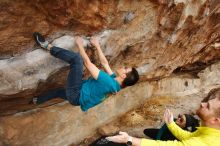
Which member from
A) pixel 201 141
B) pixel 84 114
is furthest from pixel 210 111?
pixel 84 114

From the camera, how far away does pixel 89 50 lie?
5.72m

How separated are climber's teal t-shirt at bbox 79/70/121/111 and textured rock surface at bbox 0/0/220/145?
1.84 ft

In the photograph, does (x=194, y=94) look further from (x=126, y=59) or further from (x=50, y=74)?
(x=50, y=74)

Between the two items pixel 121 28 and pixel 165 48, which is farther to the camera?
pixel 165 48

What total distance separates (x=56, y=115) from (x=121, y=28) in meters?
2.11

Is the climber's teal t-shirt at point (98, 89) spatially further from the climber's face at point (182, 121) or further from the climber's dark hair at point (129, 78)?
the climber's face at point (182, 121)

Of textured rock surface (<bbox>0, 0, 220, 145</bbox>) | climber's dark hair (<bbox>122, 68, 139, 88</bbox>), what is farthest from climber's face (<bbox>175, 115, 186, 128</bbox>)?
textured rock surface (<bbox>0, 0, 220, 145</bbox>)

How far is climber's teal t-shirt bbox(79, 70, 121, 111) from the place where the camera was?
5027 mm

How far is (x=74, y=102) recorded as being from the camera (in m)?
5.39

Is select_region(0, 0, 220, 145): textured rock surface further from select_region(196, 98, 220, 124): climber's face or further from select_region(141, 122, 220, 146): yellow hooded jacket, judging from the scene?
select_region(141, 122, 220, 146): yellow hooded jacket

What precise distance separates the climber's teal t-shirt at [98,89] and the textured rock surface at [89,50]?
56 cm

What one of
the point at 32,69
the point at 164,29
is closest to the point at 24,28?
the point at 32,69

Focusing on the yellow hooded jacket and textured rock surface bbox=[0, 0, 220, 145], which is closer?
the yellow hooded jacket

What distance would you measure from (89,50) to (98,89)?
A: 0.81 meters
